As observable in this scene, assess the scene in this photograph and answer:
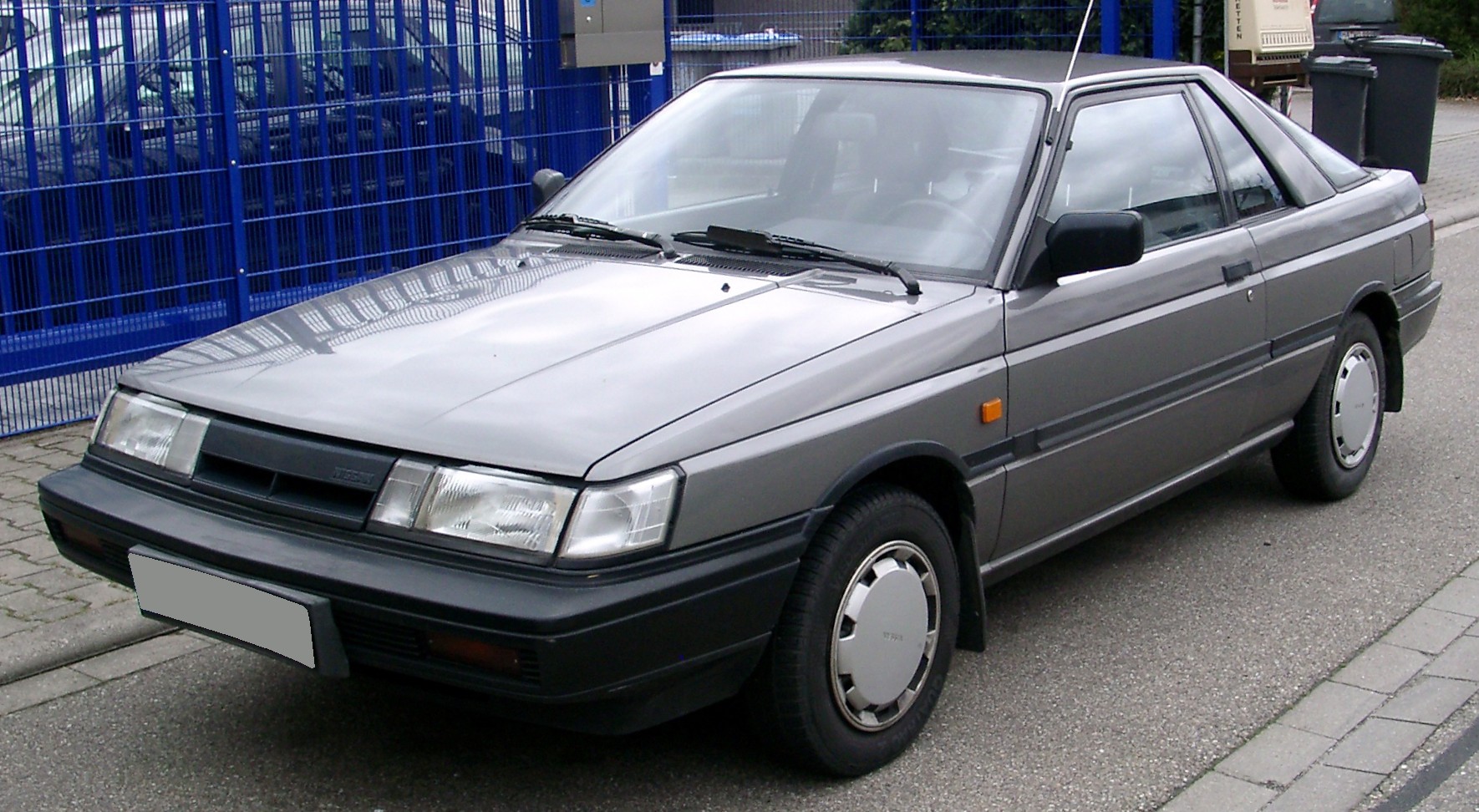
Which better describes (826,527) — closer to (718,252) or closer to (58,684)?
(718,252)

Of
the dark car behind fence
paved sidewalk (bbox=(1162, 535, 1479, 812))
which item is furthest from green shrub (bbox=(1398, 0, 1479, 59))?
paved sidewalk (bbox=(1162, 535, 1479, 812))

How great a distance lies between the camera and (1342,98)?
525 inches

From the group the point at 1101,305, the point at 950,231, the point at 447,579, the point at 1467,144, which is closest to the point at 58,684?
the point at 447,579

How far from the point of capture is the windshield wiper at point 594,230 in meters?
4.32

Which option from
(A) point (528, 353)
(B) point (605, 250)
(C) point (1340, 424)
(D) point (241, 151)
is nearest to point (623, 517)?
(A) point (528, 353)

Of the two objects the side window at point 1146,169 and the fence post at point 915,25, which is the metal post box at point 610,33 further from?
the side window at point 1146,169

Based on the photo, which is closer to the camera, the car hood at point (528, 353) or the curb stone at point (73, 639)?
the car hood at point (528, 353)

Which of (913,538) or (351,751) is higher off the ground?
(913,538)

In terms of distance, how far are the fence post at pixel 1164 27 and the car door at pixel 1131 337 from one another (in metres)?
6.26

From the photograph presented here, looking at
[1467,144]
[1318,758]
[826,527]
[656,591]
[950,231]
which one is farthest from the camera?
[1467,144]

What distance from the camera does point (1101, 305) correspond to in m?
4.20

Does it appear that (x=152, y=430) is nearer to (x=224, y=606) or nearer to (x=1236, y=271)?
(x=224, y=606)

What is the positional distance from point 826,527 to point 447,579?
84 centimetres

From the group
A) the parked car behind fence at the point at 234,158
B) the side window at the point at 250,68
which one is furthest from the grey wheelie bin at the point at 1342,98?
the side window at the point at 250,68
